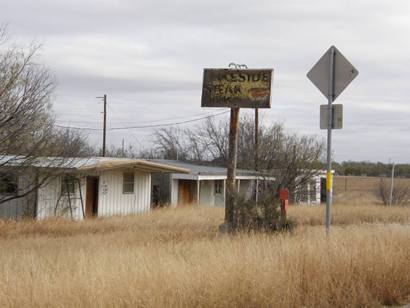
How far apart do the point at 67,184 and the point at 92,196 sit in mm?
2179

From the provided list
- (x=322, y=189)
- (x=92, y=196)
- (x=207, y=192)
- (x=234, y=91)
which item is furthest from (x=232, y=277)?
(x=322, y=189)

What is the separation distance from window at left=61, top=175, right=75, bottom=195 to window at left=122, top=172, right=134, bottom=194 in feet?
10.8

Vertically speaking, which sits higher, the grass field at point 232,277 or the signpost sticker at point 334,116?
the signpost sticker at point 334,116

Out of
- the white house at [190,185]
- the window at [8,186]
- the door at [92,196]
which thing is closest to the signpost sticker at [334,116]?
the window at [8,186]

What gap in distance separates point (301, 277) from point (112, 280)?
209 centimetres

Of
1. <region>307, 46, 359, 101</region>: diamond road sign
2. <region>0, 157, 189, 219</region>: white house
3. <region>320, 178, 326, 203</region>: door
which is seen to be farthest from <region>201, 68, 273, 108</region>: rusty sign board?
<region>320, 178, 326, 203</region>: door

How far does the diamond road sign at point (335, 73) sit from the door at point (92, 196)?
56.1 feet

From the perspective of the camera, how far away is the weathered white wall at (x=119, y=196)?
1007 inches

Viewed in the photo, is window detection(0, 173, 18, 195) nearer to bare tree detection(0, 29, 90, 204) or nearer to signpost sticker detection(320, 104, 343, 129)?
bare tree detection(0, 29, 90, 204)

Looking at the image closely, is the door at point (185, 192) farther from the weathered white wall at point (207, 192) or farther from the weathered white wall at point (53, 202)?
the weathered white wall at point (53, 202)

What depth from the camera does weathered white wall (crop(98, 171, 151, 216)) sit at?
25.6m

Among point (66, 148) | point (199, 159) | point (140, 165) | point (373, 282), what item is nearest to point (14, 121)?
point (66, 148)

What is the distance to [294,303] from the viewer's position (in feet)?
19.6

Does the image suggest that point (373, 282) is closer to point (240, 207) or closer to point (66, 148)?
point (240, 207)
